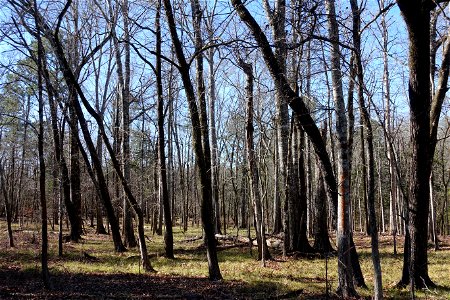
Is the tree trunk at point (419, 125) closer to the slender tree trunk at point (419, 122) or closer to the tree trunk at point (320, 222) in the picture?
the slender tree trunk at point (419, 122)

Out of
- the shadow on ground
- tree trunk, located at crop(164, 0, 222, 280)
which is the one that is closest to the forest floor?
the shadow on ground

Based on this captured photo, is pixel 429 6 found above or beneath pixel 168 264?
above

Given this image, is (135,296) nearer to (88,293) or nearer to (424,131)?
(88,293)

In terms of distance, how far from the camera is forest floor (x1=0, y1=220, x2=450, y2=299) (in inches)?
309

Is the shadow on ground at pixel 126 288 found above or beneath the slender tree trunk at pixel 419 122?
beneath

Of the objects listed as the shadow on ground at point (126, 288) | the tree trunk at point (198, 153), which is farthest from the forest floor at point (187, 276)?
the tree trunk at point (198, 153)

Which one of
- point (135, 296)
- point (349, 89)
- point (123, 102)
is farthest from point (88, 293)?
point (123, 102)

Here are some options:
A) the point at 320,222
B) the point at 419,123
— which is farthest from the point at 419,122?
the point at 320,222

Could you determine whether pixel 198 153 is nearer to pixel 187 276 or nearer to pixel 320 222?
pixel 187 276

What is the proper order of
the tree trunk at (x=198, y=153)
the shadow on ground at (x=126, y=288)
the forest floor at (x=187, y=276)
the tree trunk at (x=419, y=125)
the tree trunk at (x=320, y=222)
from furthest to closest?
the tree trunk at (x=320, y=222), the tree trunk at (x=198, y=153), the forest floor at (x=187, y=276), the shadow on ground at (x=126, y=288), the tree trunk at (x=419, y=125)

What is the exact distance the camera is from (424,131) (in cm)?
696

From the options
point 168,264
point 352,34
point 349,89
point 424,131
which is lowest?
point 168,264

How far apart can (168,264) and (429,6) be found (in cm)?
972

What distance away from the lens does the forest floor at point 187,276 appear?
7859mm
